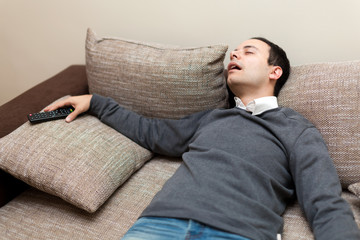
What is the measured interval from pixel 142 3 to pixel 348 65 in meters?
1.02

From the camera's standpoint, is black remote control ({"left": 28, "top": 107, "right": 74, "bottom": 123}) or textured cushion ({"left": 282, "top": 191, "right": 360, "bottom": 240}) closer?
textured cushion ({"left": 282, "top": 191, "right": 360, "bottom": 240})

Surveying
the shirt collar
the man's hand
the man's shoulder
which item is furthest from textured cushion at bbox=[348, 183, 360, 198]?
the man's hand

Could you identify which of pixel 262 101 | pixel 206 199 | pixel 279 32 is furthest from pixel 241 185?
pixel 279 32

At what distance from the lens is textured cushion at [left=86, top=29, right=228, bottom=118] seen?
1495 millimetres

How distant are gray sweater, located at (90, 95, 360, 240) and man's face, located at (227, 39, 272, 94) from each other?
119 millimetres

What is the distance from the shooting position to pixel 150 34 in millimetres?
1863

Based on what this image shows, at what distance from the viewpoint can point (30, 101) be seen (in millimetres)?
1654

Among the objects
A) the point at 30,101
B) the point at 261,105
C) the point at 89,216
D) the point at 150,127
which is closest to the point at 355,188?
the point at 261,105

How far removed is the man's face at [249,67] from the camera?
4.63 feet

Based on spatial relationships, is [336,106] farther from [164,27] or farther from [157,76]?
[164,27]

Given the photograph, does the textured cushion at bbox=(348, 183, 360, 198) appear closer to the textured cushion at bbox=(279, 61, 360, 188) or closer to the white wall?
the textured cushion at bbox=(279, 61, 360, 188)

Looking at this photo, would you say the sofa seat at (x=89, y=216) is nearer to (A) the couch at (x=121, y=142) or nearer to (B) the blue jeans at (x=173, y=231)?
(A) the couch at (x=121, y=142)

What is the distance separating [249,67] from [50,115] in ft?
2.72

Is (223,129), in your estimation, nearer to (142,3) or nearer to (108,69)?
(108,69)
